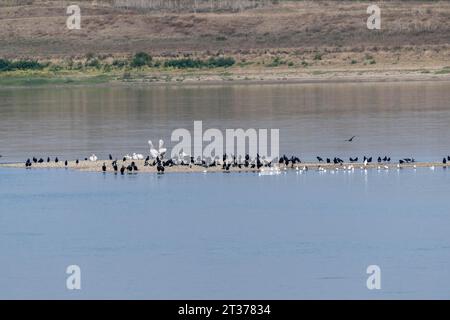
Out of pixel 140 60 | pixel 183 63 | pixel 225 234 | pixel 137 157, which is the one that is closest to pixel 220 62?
pixel 183 63

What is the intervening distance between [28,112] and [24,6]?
30.9 m

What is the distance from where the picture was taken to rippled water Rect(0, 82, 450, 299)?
17875 mm

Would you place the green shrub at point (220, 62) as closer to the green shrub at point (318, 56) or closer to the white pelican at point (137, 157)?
the green shrub at point (318, 56)

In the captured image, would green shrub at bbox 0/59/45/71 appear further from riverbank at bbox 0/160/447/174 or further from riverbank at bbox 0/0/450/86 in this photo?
riverbank at bbox 0/160/447/174

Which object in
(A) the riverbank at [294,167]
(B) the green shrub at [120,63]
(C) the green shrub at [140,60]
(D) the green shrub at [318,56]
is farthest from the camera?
(B) the green shrub at [120,63]

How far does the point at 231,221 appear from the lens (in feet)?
71.6

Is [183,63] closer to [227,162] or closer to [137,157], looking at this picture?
[137,157]

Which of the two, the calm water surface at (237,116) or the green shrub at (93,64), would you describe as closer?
the calm water surface at (237,116)

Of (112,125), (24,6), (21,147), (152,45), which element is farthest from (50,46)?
(21,147)

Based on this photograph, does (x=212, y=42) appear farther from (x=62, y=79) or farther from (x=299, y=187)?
(x=299, y=187)

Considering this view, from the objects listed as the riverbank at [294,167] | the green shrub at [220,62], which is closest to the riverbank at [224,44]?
the green shrub at [220,62]

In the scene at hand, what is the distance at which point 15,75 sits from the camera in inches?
2158

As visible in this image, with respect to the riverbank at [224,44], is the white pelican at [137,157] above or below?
below

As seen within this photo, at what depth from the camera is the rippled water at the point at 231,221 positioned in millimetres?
17875
